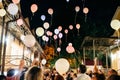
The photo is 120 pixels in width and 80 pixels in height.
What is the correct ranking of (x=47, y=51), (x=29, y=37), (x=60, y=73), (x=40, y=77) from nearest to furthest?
1. (x=40, y=77)
2. (x=60, y=73)
3. (x=29, y=37)
4. (x=47, y=51)

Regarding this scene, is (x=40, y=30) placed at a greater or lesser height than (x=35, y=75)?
greater

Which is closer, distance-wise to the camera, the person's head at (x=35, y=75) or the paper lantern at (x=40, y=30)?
the person's head at (x=35, y=75)

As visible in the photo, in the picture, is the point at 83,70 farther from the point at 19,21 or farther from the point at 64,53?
the point at 64,53

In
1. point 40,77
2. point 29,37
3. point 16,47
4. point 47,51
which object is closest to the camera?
point 40,77

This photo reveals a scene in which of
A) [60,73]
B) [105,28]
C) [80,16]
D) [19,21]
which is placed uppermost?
[80,16]

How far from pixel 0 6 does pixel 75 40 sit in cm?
3038

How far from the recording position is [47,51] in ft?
156

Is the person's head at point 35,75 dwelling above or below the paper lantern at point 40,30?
below

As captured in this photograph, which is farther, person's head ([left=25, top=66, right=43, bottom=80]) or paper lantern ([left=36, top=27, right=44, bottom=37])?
paper lantern ([left=36, top=27, right=44, bottom=37])

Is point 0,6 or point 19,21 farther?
point 19,21

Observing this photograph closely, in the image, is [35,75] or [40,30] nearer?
[35,75]

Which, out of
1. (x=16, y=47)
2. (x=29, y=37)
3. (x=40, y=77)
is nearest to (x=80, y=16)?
(x=16, y=47)

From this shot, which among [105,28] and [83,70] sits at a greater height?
[105,28]

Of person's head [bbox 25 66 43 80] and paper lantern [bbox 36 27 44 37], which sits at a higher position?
paper lantern [bbox 36 27 44 37]
